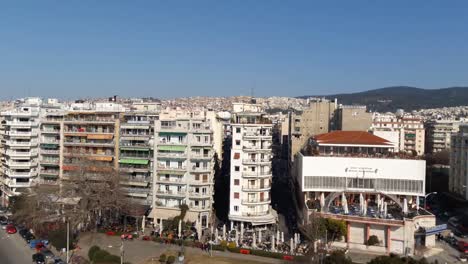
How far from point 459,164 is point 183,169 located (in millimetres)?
38349

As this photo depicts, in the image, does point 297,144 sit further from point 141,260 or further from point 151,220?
point 141,260

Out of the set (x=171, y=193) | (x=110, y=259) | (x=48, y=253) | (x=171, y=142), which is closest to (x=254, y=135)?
(x=171, y=142)

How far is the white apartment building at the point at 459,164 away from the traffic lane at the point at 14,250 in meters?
51.0

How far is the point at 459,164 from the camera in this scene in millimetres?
64875

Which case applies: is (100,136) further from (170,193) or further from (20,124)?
(20,124)

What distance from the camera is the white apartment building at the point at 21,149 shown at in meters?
60.9

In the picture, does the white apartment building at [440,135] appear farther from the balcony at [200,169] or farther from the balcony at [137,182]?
the balcony at [137,182]

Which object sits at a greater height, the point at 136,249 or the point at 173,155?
the point at 173,155

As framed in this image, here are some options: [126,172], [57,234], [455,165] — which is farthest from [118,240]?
[455,165]

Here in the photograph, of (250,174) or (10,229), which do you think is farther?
(10,229)

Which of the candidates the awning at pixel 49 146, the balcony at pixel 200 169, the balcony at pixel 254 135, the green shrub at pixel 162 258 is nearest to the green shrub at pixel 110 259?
the green shrub at pixel 162 258

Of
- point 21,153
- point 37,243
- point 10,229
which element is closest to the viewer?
point 37,243

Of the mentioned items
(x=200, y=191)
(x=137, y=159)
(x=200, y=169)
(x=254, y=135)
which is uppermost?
(x=254, y=135)

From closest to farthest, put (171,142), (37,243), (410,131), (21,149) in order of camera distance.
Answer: (37,243) → (171,142) → (21,149) → (410,131)
